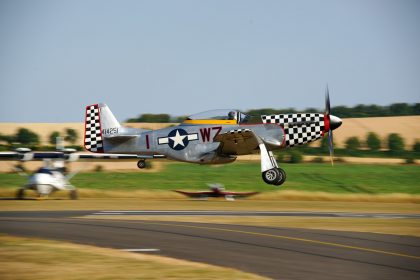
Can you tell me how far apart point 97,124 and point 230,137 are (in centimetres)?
757

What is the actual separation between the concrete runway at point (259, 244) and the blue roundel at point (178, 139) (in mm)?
8716

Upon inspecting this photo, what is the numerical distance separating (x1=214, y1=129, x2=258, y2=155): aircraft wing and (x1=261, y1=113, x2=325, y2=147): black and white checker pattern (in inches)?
50.1

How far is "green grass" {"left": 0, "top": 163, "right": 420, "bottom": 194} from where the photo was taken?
132 feet

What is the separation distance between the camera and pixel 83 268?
11.6 m

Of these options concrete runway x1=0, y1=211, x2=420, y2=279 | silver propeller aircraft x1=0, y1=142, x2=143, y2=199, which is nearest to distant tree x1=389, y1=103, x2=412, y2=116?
silver propeller aircraft x1=0, y1=142, x2=143, y2=199

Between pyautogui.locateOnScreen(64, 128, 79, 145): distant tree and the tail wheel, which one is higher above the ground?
pyautogui.locateOnScreen(64, 128, 79, 145): distant tree

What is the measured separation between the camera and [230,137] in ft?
82.5

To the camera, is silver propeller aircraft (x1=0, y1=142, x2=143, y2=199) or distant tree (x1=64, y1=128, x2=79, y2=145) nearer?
silver propeller aircraft (x1=0, y1=142, x2=143, y2=199)

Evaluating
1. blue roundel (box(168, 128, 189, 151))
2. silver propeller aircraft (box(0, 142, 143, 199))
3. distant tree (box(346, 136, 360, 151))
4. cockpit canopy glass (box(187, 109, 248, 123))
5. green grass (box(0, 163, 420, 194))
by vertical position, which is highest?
cockpit canopy glass (box(187, 109, 248, 123))

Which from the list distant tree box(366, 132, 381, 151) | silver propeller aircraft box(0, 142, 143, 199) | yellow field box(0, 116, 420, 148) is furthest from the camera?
yellow field box(0, 116, 420, 148)

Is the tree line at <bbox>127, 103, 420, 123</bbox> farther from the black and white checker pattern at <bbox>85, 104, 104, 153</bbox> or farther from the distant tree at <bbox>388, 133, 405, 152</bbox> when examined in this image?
the black and white checker pattern at <bbox>85, 104, 104, 153</bbox>

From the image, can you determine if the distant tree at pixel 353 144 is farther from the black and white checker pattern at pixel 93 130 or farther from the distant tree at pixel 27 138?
the black and white checker pattern at pixel 93 130

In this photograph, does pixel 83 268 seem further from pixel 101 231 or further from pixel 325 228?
pixel 325 228

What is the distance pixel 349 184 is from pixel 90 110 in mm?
19710
